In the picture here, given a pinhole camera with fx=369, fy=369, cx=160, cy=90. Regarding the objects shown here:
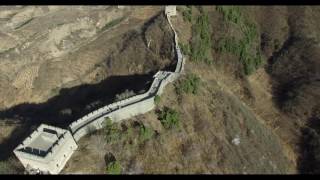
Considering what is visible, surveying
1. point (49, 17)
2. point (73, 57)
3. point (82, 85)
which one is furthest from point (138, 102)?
point (49, 17)

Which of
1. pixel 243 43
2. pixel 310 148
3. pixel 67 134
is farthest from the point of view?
pixel 243 43

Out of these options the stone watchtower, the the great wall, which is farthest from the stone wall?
the stone watchtower

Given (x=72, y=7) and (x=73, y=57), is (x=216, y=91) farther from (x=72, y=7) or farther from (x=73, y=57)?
(x=72, y=7)

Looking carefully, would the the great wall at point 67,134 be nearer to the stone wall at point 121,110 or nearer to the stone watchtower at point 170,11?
the stone wall at point 121,110

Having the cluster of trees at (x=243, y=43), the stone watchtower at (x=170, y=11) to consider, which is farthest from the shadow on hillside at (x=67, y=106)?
the cluster of trees at (x=243, y=43)

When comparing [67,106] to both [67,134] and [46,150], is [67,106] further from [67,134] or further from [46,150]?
[46,150]

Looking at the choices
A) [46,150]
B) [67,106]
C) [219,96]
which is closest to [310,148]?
[219,96]
